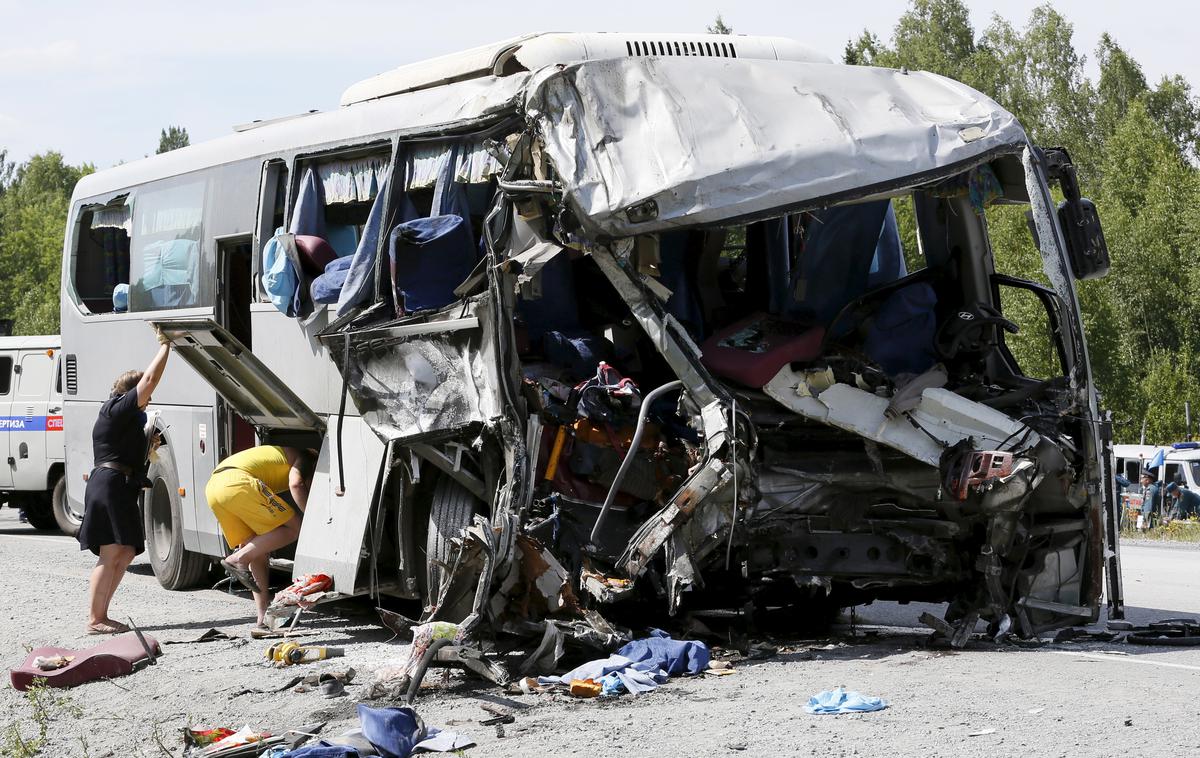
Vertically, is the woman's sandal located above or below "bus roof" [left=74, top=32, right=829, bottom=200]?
below

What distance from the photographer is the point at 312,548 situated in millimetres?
8633

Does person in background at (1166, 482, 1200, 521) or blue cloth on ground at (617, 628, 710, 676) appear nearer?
blue cloth on ground at (617, 628, 710, 676)

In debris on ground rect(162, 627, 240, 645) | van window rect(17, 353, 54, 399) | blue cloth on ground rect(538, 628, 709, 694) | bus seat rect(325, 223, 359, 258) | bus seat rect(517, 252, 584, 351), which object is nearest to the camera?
blue cloth on ground rect(538, 628, 709, 694)

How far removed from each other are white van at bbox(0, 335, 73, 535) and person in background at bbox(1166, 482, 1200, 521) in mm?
16674

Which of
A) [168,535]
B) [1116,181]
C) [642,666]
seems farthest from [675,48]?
[1116,181]

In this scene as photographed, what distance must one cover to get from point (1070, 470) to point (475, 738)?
133 inches

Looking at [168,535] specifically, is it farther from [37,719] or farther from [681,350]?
[681,350]

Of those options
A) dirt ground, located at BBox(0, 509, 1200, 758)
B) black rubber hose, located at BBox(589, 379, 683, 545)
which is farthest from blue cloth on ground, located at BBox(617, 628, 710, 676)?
black rubber hose, located at BBox(589, 379, 683, 545)

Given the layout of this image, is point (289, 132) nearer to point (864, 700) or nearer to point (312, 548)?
point (312, 548)

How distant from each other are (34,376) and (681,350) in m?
12.3

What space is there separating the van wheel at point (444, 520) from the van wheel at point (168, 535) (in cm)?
391

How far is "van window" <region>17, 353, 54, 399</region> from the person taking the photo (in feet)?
56.1

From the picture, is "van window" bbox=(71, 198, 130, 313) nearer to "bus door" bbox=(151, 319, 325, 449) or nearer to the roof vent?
"bus door" bbox=(151, 319, 325, 449)

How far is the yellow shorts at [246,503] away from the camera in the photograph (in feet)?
29.9
